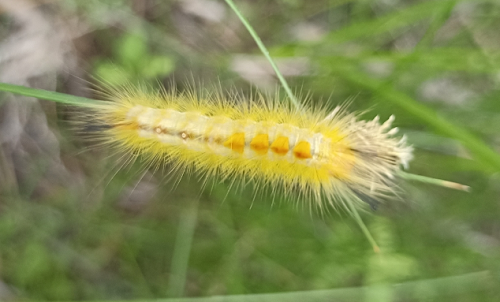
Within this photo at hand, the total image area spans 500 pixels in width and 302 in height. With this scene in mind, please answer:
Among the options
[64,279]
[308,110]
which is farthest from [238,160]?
[64,279]

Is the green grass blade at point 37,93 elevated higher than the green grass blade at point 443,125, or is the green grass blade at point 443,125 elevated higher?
the green grass blade at point 443,125

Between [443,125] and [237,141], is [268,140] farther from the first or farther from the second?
[443,125]

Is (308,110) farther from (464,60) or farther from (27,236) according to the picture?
(27,236)

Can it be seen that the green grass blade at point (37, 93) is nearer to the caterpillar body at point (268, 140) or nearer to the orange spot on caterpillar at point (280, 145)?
the caterpillar body at point (268, 140)

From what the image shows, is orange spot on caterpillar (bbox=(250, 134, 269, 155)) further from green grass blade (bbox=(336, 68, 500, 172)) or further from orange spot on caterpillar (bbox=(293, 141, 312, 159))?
green grass blade (bbox=(336, 68, 500, 172))

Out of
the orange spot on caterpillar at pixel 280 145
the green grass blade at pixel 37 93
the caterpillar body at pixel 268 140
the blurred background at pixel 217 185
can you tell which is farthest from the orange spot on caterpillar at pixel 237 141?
the blurred background at pixel 217 185

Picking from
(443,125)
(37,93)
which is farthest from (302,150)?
(37,93)
